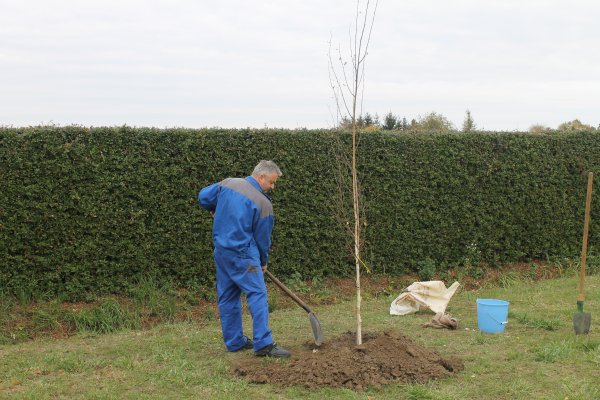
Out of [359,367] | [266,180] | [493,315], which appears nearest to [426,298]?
[493,315]

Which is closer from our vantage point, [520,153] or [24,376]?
[24,376]

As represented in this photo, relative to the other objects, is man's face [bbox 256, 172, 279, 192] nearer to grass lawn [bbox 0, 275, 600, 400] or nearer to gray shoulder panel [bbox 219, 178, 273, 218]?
gray shoulder panel [bbox 219, 178, 273, 218]

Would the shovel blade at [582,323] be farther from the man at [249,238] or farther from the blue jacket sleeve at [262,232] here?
the blue jacket sleeve at [262,232]

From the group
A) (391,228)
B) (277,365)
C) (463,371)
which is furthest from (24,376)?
(391,228)

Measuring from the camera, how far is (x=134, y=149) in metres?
7.87

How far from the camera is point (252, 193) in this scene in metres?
5.79

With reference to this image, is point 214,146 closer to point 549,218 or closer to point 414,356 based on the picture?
point 414,356

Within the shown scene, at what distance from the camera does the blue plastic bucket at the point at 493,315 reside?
674 cm

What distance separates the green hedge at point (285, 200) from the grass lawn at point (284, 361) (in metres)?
1.06

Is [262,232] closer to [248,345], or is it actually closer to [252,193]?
[252,193]

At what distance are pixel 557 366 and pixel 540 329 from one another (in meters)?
1.49

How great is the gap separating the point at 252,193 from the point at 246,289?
2.93 ft

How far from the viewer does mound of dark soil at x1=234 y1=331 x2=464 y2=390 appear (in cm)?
504

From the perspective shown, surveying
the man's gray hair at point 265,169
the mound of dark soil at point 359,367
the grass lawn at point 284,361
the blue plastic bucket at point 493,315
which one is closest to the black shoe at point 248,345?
the grass lawn at point 284,361
